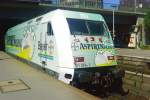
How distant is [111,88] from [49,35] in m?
3.05

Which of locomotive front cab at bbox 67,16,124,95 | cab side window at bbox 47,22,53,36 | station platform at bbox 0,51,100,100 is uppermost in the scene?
cab side window at bbox 47,22,53,36

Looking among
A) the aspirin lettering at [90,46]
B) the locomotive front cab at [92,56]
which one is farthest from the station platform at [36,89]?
the aspirin lettering at [90,46]

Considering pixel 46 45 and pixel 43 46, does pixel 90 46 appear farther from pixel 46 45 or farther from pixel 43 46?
pixel 43 46

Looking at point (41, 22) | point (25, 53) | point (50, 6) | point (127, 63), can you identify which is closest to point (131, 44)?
point (50, 6)

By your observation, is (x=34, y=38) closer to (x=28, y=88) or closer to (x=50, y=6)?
(x=28, y=88)

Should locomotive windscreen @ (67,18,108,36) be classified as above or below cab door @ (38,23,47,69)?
above

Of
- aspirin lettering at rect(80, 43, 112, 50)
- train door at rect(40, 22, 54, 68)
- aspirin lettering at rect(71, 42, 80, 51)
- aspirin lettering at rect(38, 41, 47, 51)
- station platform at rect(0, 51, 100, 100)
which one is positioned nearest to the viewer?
station platform at rect(0, 51, 100, 100)

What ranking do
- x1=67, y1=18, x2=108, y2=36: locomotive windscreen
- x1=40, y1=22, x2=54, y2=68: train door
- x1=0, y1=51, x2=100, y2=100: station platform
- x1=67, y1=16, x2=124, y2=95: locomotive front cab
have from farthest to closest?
x1=40, y1=22, x2=54, y2=68: train door
x1=67, y1=18, x2=108, y2=36: locomotive windscreen
x1=67, y1=16, x2=124, y2=95: locomotive front cab
x1=0, y1=51, x2=100, y2=100: station platform

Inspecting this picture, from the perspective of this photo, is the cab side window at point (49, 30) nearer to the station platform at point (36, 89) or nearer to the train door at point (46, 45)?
the train door at point (46, 45)

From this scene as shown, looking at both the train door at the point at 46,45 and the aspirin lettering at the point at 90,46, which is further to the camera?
the train door at the point at 46,45

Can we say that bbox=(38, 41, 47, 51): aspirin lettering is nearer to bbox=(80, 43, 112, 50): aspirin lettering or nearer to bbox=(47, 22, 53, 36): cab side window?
bbox=(47, 22, 53, 36): cab side window

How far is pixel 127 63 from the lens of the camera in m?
23.7

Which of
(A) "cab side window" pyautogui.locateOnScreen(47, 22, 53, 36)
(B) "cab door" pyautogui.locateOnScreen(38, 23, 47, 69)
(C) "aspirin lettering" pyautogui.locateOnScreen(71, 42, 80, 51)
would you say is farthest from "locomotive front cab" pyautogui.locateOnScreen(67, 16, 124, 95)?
(B) "cab door" pyautogui.locateOnScreen(38, 23, 47, 69)

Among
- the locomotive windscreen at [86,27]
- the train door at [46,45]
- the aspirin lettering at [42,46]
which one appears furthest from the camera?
the aspirin lettering at [42,46]
